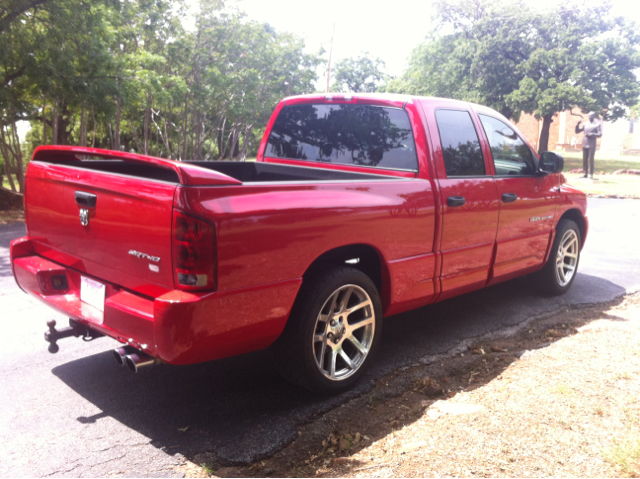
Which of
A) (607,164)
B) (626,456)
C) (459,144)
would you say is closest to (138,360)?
(626,456)

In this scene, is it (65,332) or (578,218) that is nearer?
(65,332)

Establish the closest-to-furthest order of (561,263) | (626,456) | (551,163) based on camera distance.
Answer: (626,456) < (551,163) < (561,263)

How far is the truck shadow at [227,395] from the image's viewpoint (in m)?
3.20

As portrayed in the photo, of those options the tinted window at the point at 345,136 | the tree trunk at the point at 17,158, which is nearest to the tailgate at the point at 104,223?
the tinted window at the point at 345,136

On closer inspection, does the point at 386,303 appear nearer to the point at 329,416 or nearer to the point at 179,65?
the point at 329,416

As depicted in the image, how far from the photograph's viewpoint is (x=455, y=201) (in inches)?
170

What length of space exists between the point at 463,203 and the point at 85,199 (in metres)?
2.64

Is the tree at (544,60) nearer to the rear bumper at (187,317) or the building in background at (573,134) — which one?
the building in background at (573,134)

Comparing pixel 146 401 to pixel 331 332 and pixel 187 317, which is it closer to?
pixel 187 317

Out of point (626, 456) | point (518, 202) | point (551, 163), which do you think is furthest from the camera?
point (551, 163)

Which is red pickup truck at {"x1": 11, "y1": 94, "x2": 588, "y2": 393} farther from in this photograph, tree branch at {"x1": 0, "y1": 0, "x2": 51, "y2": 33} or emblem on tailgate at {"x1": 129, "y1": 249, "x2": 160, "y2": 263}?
tree branch at {"x1": 0, "y1": 0, "x2": 51, "y2": 33}

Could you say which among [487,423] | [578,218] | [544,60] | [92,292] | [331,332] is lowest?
[487,423]

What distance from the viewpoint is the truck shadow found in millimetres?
3197

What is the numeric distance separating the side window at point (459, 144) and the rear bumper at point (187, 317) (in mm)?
1835
